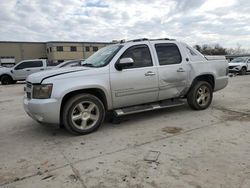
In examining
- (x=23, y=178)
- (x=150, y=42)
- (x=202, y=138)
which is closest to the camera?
(x=23, y=178)

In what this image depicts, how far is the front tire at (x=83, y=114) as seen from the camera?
4832 millimetres

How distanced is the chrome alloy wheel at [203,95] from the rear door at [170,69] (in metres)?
0.59

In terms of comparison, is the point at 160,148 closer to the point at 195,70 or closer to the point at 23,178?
the point at 23,178

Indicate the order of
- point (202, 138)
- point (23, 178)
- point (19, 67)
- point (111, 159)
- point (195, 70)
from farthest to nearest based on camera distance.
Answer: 1. point (19, 67)
2. point (195, 70)
3. point (202, 138)
4. point (111, 159)
5. point (23, 178)

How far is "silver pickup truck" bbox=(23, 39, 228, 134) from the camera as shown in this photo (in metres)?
4.78

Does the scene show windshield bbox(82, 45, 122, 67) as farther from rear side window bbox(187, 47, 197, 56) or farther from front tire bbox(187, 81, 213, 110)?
front tire bbox(187, 81, 213, 110)

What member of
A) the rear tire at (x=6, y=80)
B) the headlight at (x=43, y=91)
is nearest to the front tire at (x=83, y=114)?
the headlight at (x=43, y=91)

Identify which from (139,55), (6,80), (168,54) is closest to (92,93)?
(139,55)

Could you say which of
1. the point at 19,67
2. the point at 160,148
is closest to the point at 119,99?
the point at 160,148

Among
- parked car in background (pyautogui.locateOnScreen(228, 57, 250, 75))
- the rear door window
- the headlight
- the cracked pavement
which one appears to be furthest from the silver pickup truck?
parked car in background (pyautogui.locateOnScreen(228, 57, 250, 75))

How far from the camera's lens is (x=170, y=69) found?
19.6 ft

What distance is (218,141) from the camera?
4391mm

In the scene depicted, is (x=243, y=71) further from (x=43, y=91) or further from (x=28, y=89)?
(x=43, y=91)

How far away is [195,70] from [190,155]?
308cm
